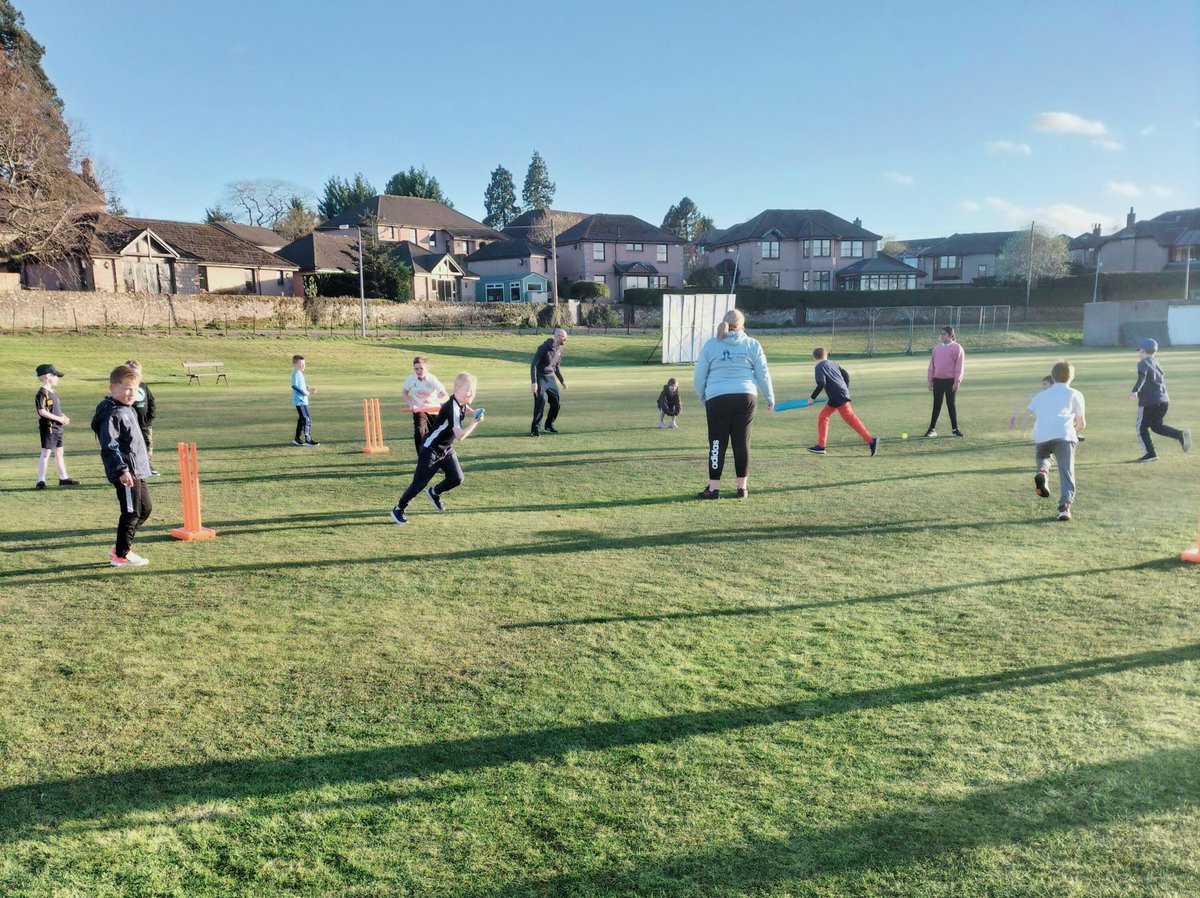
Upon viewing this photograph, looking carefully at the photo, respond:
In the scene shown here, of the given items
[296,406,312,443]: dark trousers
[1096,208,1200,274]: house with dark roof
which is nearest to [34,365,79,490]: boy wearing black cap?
[296,406,312,443]: dark trousers

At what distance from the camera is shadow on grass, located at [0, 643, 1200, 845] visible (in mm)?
3867

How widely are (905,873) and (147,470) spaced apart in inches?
288

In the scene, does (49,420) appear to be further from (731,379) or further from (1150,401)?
(1150,401)

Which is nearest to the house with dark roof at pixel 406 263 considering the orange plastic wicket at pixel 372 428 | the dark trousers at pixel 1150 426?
the orange plastic wicket at pixel 372 428

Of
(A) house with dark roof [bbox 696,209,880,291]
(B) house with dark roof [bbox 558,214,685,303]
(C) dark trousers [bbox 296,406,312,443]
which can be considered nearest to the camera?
(C) dark trousers [bbox 296,406,312,443]

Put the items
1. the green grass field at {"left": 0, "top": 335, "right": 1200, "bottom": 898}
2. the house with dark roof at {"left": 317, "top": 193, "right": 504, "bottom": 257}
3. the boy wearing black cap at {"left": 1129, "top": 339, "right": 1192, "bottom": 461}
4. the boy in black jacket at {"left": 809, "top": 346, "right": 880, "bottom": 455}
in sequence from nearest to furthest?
the green grass field at {"left": 0, "top": 335, "right": 1200, "bottom": 898}
the boy wearing black cap at {"left": 1129, "top": 339, "right": 1192, "bottom": 461}
the boy in black jacket at {"left": 809, "top": 346, "right": 880, "bottom": 455}
the house with dark roof at {"left": 317, "top": 193, "right": 504, "bottom": 257}

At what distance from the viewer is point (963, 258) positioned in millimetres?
105000

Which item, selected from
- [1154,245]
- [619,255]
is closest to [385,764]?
[619,255]

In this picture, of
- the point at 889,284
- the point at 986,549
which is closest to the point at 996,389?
the point at 986,549

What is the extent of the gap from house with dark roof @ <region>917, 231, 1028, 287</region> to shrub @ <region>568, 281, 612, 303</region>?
1786 inches

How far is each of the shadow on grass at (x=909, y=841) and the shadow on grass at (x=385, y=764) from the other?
139 mm

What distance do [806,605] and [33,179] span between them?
53879 millimetres

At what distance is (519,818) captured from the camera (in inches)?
147

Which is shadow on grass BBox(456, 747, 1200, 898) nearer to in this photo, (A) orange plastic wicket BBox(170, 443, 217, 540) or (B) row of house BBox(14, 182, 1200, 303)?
(A) orange plastic wicket BBox(170, 443, 217, 540)
